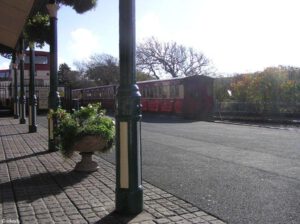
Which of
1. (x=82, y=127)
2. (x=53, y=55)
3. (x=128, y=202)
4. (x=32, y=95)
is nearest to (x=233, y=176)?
(x=82, y=127)

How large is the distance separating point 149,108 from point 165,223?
3155cm

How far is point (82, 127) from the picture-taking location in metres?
8.68

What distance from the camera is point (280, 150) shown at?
12438 mm

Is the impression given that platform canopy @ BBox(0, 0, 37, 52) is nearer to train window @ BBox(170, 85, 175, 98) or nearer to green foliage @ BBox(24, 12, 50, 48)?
green foliage @ BBox(24, 12, 50, 48)

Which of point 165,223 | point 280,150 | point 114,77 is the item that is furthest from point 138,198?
point 114,77

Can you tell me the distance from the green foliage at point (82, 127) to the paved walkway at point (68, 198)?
56 cm

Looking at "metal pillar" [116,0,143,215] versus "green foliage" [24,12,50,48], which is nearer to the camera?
"metal pillar" [116,0,143,215]

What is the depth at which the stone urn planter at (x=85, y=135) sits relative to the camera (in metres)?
8.53

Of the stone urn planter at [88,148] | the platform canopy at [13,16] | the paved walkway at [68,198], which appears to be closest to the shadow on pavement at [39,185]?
the paved walkway at [68,198]

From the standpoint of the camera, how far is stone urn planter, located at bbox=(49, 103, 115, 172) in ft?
28.0

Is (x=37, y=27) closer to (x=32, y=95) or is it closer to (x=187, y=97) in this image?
(x=32, y=95)

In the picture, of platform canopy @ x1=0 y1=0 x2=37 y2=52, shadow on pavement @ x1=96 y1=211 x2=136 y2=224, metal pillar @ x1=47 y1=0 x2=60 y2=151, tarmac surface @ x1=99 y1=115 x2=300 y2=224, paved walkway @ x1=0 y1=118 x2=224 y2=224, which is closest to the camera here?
shadow on pavement @ x1=96 y1=211 x2=136 y2=224

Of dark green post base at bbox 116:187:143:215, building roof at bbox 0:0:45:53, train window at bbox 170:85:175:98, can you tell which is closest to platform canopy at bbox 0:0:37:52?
building roof at bbox 0:0:45:53

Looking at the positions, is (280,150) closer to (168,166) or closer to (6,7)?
(168,166)
